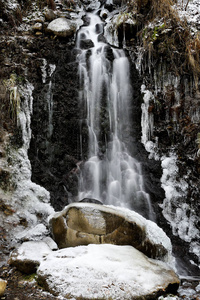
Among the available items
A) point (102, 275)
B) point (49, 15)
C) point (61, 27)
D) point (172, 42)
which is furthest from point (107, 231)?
point (49, 15)

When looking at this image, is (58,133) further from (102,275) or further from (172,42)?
(102,275)

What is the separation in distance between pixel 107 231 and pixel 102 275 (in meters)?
1.04

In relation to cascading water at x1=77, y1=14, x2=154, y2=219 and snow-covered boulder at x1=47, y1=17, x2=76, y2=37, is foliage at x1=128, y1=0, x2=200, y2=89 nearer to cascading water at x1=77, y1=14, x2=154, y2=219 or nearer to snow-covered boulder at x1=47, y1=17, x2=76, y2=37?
cascading water at x1=77, y1=14, x2=154, y2=219

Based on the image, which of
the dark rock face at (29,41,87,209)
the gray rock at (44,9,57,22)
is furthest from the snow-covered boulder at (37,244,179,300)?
the gray rock at (44,9,57,22)

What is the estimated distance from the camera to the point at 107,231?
3930 mm

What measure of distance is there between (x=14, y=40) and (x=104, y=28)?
319 cm

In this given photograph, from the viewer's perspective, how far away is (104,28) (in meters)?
8.48

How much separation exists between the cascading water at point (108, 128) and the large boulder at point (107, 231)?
156cm

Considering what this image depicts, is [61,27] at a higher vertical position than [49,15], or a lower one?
lower

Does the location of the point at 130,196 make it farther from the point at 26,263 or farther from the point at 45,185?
the point at 26,263

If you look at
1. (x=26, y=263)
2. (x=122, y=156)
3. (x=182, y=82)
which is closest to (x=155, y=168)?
(x=122, y=156)

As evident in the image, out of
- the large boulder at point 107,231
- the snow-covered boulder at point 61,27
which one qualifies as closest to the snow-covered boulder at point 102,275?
the large boulder at point 107,231

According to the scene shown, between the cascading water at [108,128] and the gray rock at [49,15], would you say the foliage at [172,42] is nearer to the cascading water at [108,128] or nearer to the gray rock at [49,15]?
the cascading water at [108,128]

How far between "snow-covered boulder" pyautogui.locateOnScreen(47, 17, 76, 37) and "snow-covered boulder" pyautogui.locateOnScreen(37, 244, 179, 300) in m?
6.79
